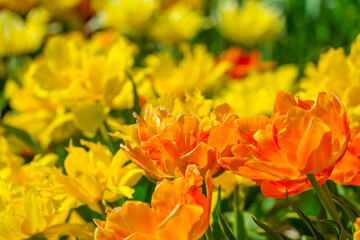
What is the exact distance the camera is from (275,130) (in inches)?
25.6

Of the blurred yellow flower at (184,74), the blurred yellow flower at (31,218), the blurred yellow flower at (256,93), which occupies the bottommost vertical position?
the blurred yellow flower at (256,93)

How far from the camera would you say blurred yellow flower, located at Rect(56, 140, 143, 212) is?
0.83 metres

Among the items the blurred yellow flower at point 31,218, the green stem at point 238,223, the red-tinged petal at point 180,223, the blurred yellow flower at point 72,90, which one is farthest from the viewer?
the blurred yellow flower at point 72,90

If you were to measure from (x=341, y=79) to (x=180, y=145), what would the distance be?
0.47 metres

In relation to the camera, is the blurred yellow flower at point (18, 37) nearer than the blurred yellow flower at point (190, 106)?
No

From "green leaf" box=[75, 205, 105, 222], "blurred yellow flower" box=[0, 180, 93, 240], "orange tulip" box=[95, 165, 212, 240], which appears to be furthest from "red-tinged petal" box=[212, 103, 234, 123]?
"green leaf" box=[75, 205, 105, 222]

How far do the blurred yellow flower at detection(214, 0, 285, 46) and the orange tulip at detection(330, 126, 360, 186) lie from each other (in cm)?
151

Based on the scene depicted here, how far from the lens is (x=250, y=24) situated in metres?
2.22

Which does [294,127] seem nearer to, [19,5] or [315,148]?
[315,148]

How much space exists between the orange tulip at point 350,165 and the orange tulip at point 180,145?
12 centimetres

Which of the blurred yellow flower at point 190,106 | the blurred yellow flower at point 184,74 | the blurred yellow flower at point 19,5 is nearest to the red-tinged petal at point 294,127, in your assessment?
the blurred yellow flower at point 190,106

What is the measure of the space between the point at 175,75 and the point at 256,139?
0.87 m

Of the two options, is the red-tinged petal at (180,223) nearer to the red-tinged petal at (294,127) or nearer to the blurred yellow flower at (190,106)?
the red-tinged petal at (294,127)

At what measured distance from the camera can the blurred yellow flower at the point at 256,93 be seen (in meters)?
1.40
